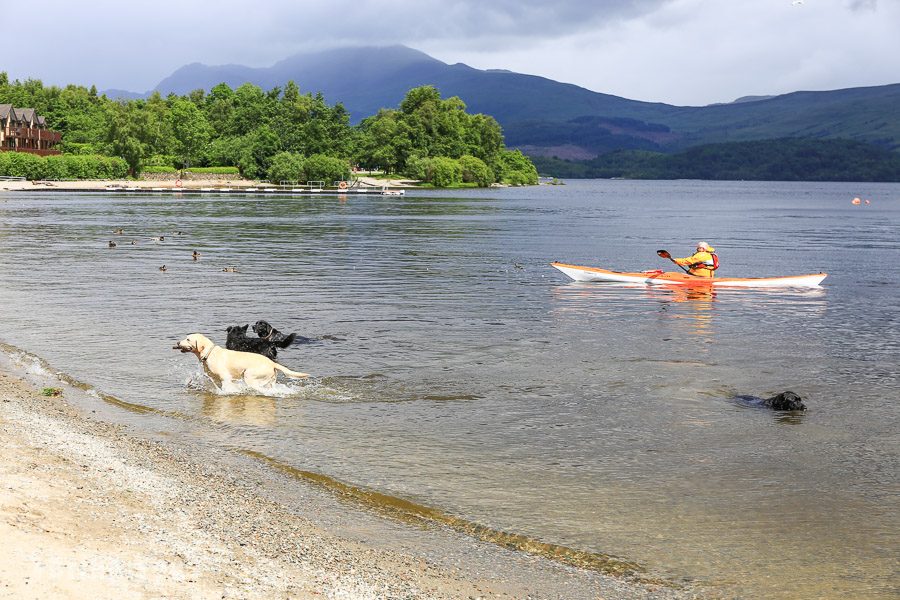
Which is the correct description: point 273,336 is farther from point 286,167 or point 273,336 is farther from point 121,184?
point 286,167

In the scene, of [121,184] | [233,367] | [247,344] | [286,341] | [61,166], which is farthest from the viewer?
[61,166]

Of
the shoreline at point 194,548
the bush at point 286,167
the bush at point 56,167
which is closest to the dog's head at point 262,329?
the shoreline at point 194,548

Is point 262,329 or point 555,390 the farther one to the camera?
point 262,329

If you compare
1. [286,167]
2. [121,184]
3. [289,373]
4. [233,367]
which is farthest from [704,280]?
[286,167]

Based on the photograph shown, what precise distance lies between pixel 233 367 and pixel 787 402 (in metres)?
11.8

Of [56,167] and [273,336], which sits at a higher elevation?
[56,167]

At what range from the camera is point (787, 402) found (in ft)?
63.4

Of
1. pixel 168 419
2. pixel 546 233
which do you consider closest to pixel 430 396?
pixel 168 419

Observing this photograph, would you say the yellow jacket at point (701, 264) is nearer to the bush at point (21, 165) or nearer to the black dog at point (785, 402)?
the black dog at point (785, 402)

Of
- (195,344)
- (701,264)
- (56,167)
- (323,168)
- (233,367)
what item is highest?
(323,168)

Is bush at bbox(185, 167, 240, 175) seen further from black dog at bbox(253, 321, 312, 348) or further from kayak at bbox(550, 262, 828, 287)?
black dog at bbox(253, 321, 312, 348)

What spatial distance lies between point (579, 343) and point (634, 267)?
2923 cm

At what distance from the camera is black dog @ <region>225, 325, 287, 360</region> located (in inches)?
858

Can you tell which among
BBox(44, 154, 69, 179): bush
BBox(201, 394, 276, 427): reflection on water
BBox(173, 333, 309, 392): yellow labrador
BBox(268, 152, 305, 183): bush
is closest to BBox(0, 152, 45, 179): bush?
BBox(44, 154, 69, 179): bush
